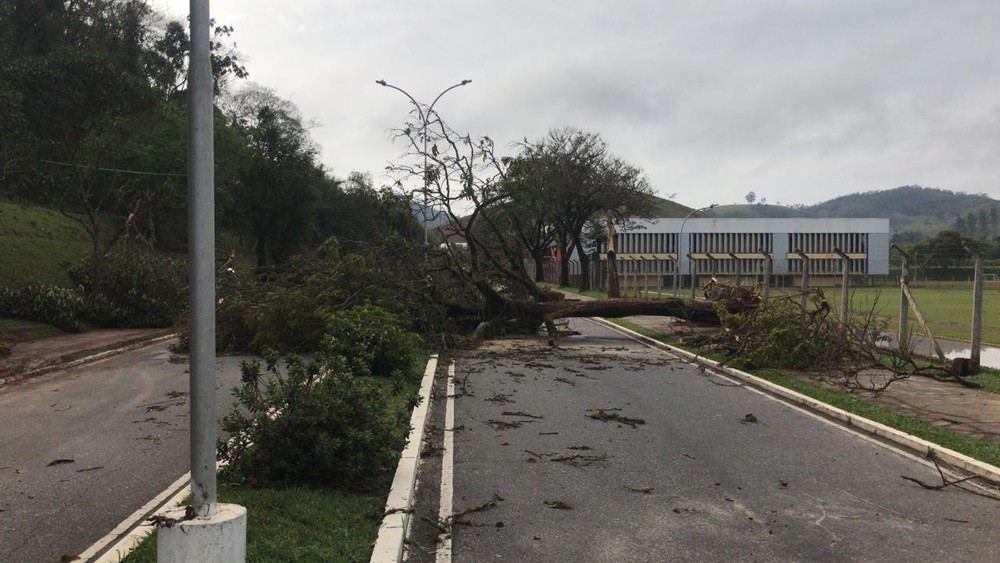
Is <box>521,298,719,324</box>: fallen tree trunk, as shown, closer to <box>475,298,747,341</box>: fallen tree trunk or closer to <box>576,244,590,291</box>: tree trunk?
<box>475,298,747,341</box>: fallen tree trunk

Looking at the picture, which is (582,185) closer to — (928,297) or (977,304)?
(928,297)

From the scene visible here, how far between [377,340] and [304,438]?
21.0ft

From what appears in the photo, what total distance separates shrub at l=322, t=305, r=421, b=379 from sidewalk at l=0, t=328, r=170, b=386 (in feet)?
18.7

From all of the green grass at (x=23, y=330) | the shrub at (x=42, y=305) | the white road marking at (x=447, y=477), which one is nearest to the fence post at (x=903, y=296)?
the white road marking at (x=447, y=477)

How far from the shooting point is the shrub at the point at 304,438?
625 centimetres

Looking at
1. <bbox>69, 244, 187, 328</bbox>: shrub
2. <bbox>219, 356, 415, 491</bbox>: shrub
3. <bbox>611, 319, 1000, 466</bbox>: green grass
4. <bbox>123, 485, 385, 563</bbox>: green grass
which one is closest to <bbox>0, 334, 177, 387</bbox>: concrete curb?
<bbox>69, 244, 187, 328</bbox>: shrub

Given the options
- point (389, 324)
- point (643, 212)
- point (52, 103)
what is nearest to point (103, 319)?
point (52, 103)

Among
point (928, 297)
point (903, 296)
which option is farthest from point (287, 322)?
point (928, 297)

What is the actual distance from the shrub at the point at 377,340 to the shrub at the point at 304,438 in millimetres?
5322

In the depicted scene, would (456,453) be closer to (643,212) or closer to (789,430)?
(789,430)

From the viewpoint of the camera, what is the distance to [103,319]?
74.7ft

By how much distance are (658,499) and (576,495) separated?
2.11ft

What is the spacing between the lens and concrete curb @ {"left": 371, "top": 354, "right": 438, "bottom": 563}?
16.0 ft

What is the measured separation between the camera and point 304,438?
626 cm
